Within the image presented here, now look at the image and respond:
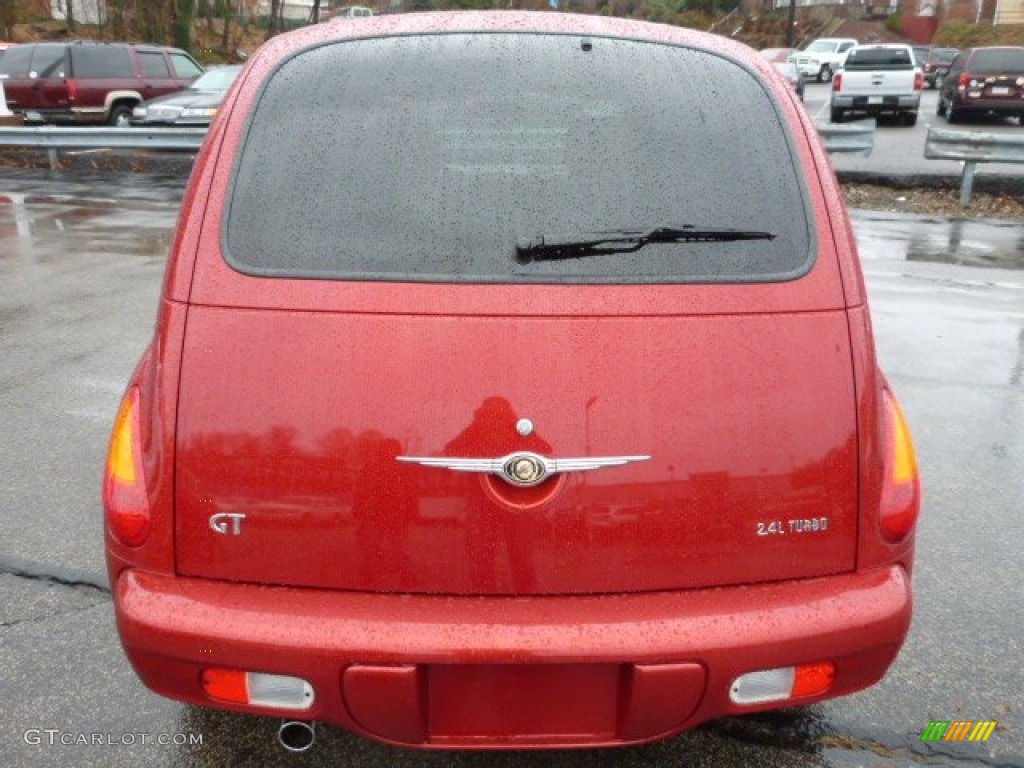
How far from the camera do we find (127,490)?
2.08 metres

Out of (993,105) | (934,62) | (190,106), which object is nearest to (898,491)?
(190,106)

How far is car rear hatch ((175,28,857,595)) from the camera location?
6.27 ft

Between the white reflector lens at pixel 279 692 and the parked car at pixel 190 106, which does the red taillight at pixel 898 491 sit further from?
the parked car at pixel 190 106

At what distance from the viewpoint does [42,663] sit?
9.69 ft

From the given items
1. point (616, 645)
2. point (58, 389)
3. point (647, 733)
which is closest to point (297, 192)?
point (616, 645)

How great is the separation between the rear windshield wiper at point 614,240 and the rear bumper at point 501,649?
743mm

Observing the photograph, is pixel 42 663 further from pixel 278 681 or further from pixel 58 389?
pixel 58 389

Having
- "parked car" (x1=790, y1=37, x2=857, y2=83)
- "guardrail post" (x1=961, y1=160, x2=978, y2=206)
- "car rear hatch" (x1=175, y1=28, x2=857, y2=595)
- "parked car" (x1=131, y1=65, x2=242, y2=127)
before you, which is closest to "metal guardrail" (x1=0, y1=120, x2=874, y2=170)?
"guardrail post" (x1=961, y1=160, x2=978, y2=206)

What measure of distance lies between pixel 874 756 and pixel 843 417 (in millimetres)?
1156

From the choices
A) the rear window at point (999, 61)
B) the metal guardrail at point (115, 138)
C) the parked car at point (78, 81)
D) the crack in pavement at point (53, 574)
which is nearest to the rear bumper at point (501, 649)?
the crack in pavement at point (53, 574)

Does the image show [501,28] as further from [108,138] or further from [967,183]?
[108,138]

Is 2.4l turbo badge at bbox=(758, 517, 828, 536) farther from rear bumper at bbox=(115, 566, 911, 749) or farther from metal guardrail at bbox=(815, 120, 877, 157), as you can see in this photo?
metal guardrail at bbox=(815, 120, 877, 157)

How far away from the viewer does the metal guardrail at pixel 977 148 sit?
11.6m

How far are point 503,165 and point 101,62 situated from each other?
66.9ft
